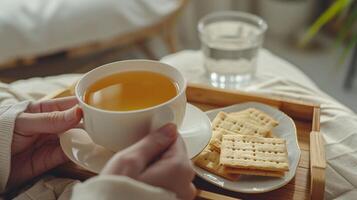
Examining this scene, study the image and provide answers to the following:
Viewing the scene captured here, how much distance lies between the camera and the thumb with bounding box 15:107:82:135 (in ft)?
1.83

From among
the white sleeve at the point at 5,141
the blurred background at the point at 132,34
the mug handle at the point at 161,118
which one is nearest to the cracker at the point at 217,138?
the mug handle at the point at 161,118

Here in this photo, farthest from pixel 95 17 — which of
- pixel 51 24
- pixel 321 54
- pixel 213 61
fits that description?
pixel 321 54

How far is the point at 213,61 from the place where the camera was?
0.92 m

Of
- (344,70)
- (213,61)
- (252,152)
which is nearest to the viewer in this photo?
(252,152)

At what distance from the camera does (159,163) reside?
463 millimetres

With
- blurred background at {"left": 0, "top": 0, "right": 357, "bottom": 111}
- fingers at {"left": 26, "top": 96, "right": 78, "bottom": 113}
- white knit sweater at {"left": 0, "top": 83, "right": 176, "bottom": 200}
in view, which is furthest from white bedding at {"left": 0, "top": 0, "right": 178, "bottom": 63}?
fingers at {"left": 26, "top": 96, "right": 78, "bottom": 113}

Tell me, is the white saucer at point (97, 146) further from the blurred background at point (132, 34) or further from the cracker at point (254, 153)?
the blurred background at point (132, 34)

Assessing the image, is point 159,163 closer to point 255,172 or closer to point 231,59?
point 255,172

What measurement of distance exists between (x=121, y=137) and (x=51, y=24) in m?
1.00

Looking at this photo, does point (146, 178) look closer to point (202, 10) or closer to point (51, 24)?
point (51, 24)

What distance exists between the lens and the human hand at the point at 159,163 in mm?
451

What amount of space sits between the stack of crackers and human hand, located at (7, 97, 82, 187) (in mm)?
187

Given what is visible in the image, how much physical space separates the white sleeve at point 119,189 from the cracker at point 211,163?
0.47ft

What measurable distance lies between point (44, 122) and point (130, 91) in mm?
120
